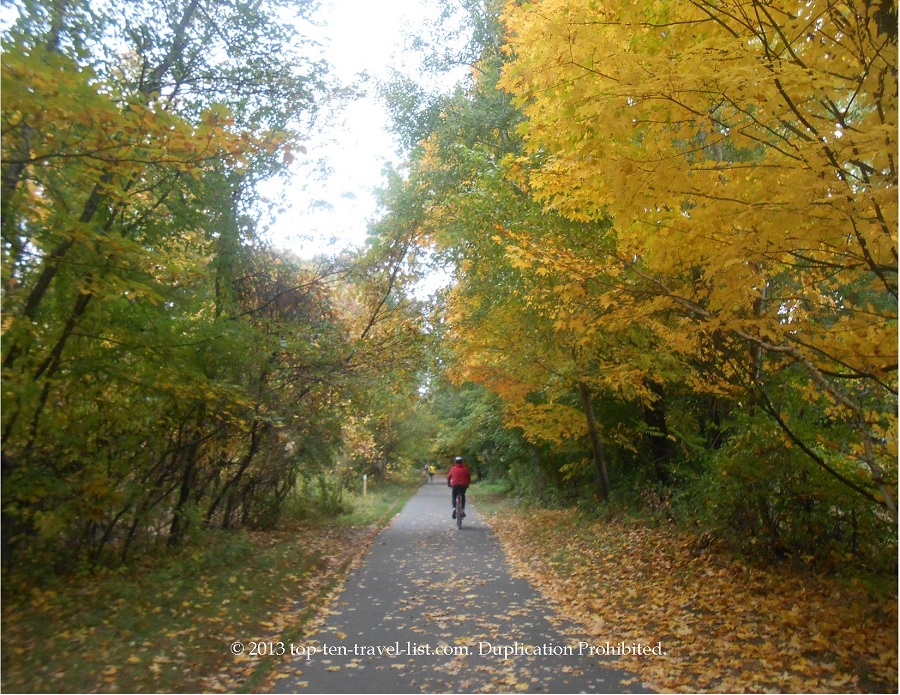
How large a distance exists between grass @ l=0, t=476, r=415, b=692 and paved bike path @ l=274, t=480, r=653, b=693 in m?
0.43

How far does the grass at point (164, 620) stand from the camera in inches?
178

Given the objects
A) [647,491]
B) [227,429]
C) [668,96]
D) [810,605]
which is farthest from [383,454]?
[668,96]

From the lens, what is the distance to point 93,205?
5.98 metres

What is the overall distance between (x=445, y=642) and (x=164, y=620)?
104 inches

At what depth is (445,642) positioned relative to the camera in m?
5.67

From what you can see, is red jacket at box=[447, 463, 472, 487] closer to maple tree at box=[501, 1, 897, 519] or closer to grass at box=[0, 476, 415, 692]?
grass at box=[0, 476, 415, 692]

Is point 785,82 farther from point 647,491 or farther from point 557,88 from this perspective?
point 647,491

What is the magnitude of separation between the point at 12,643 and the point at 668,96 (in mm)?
6276

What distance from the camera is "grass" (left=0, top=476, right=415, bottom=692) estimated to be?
4.53 meters

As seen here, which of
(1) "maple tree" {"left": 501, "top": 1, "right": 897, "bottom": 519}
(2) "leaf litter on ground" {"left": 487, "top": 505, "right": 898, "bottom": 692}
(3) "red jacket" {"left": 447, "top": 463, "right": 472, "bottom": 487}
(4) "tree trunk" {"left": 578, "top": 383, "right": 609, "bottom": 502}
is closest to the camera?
(1) "maple tree" {"left": 501, "top": 1, "right": 897, "bottom": 519}

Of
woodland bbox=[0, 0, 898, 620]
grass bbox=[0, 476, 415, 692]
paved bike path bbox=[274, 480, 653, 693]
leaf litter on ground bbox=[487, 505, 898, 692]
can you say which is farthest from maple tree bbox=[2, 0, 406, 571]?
leaf litter on ground bbox=[487, 505, 898, 692]

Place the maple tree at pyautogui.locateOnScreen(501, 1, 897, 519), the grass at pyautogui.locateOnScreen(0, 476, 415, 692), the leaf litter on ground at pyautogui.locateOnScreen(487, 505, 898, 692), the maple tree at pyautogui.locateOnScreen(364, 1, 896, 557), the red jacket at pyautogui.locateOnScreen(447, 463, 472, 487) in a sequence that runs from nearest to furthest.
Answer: the maple tree at pyautogui.locateOnScreen(501, 1, 897, 519) < the maple tree at pyautogui.locateOnScreen(364, 1, 896, 557) < the grass at pyautogui.locateOnScreen(0, 476, 415, 692) < the leaf litter on ground at pyautogui.locateOnScreen(487, 505, 898, 692) < the red jacket at pyautogui.locateOnScreen(447, 463, 472, 487)

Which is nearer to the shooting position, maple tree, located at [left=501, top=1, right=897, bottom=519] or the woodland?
maple tree, located at [left=501, top=1, right=897, bottom=519]

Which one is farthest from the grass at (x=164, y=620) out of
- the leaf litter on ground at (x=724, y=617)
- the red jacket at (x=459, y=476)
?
the red jacket at (x=459, y=476)
